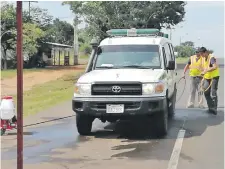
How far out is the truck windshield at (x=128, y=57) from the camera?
30.6 ft

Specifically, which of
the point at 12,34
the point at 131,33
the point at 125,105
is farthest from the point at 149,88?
the point at 12,34

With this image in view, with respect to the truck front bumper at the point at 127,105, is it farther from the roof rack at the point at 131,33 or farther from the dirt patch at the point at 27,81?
the dirt patch at the point at 27,81

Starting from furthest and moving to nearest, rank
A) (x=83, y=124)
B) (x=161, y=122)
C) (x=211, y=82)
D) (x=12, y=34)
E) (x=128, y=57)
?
(x=12, y=34)
(x=211, y=82)
(x=128, y=57)
(x=83, y=124)
(x=161, y=122)

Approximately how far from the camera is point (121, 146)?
7.80 meters

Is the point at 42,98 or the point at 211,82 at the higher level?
the point at 211,82

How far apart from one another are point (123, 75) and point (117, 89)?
394mm

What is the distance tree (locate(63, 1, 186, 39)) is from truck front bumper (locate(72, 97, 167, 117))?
2372 cm

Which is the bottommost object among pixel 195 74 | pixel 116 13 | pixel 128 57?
pixel 195 74

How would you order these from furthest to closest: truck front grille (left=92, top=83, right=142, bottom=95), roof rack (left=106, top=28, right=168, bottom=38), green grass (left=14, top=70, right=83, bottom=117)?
green grass (left=14, top=70, right=83, bottom=117), roof rack (left=106, top=28, right=168, bottom=38), truck front grille (left=92, top=83, right=142, bottom=95)

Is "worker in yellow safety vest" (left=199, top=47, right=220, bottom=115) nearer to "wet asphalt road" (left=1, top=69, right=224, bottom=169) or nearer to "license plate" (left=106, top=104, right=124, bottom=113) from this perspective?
"wet asphalt road" (left=1, top=69, right=224, bottom=169)

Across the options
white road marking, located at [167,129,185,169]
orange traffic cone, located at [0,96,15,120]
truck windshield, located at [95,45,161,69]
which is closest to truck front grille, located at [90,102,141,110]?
white road marking, located at [167,129,185,169]

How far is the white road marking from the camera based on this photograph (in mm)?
6457

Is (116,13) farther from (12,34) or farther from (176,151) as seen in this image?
(176,151)

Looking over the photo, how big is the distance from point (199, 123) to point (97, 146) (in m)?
3.20
